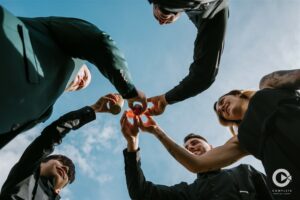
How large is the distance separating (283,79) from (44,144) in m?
2.90

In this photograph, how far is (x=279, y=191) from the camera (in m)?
2.78

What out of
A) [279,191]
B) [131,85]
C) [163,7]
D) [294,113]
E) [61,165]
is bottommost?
[61,165]

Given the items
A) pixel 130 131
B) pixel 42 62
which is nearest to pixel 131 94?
pixel 42 62

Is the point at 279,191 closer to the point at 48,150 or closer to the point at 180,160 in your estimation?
the point at 180,160

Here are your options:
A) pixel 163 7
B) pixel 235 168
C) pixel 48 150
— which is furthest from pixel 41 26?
pixel 235 168

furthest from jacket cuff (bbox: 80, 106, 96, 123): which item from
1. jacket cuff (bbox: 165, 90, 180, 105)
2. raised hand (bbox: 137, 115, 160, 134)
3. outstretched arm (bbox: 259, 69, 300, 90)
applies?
outstretched arm (bbox: 259, 69, 300, 90)

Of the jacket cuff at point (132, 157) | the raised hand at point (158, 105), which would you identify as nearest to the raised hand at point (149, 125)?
the raised hand at point (158, 105)

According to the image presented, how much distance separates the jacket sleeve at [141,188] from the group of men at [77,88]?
0.01 meters

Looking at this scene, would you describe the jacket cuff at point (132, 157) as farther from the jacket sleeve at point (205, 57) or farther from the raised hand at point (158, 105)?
the jacket sleeve at point (205, 57)

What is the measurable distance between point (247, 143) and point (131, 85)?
1.25 metres

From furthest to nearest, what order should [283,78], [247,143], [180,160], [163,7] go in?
1. [180,160]
2. [163,7]
3. [283,78]
4. [247,143]

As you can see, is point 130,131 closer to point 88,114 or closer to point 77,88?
point 88,114

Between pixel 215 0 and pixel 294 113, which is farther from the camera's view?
pixel 215 0

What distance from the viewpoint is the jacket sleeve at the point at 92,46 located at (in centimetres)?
301
